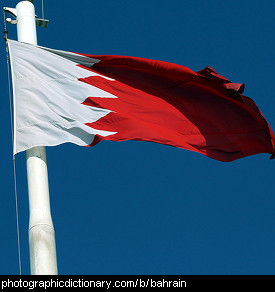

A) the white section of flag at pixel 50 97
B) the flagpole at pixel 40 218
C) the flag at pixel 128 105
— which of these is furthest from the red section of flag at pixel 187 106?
the flagpole at pixel 40 218

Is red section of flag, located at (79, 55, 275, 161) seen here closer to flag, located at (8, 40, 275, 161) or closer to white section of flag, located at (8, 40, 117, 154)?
flag, located at (8, 40, 275, 161)

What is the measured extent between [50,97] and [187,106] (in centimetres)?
367

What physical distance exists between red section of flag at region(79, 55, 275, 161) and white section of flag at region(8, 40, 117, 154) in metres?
0.41

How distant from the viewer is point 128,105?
20625 millimetres

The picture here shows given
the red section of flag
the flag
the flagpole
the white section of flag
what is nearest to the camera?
the flagpole

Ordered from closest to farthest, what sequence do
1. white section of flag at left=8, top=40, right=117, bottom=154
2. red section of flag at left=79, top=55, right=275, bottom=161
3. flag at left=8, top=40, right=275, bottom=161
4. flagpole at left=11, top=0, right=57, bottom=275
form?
flagpole at left=11, top=0, right=57, bottom=275 < white section of flag at left=8, top=40, right=117, bottom=154 < flag at left=8, top=40, right=275, bottom=161 < red section of flag at left=79, top=55, right=275, bottom=161

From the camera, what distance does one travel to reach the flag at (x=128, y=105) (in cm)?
1878

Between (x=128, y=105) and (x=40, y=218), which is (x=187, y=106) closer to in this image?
(x=128, y=105)

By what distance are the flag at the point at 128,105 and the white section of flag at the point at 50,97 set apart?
2cm

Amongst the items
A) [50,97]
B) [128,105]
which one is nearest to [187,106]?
[128,105]

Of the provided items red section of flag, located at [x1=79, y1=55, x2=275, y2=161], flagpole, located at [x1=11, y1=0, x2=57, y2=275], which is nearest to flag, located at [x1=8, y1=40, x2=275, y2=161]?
red section of flag, located at [x1=79, y1=55, x2=275, y2=161]

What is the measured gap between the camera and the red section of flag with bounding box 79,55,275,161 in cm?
2066

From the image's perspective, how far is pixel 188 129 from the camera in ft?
69.1
